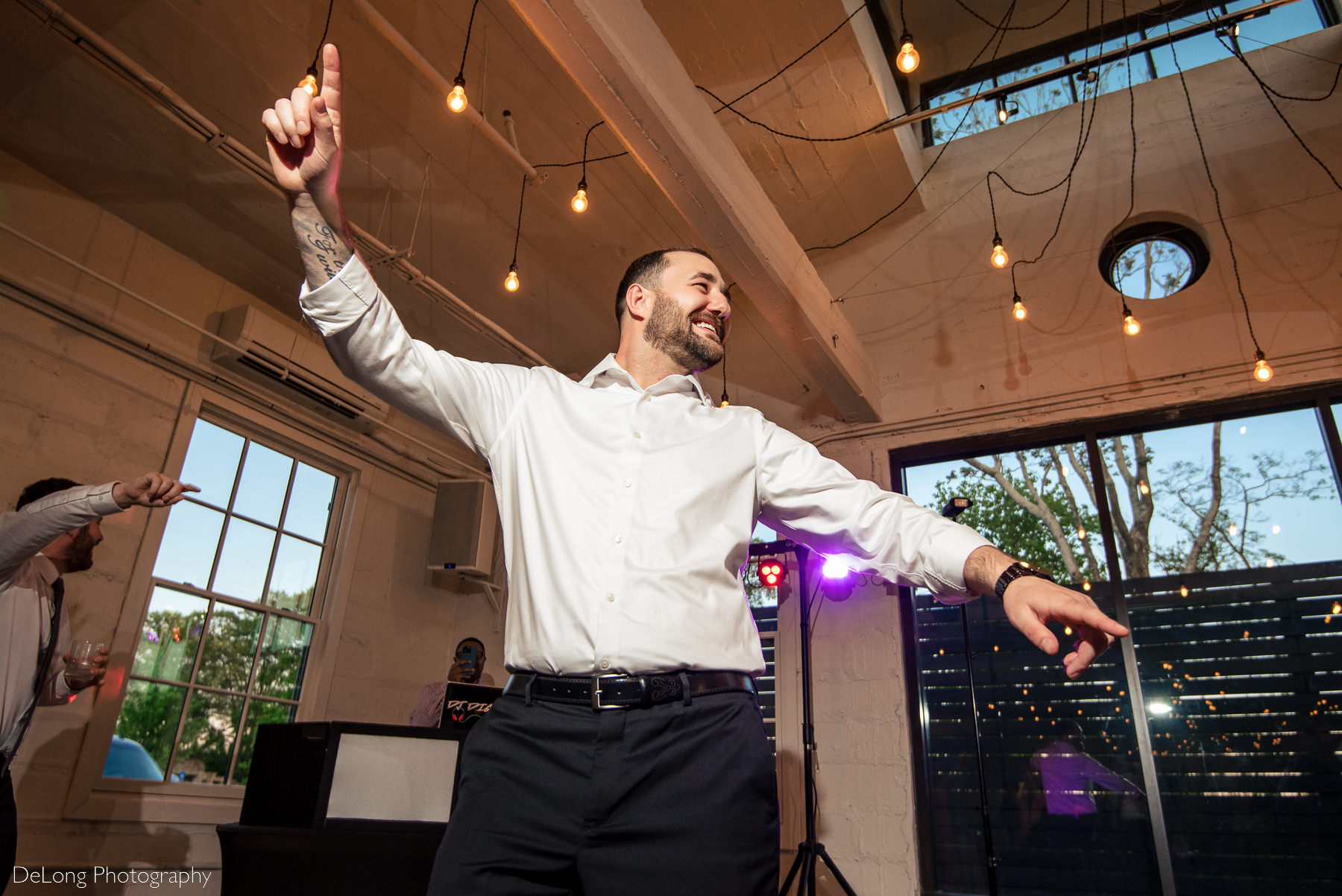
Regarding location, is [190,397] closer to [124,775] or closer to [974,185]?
[124,775]

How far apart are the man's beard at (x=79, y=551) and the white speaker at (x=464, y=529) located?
96.1 inches

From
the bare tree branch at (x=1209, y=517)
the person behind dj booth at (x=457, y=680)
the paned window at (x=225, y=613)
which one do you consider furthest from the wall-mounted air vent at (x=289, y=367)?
the bare tree branch at (x=1209, y=517)

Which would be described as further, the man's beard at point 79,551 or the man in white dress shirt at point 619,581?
the man's beard at point 79,551

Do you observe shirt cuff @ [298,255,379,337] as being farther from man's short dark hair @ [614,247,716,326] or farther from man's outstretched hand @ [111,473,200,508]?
man's outstretched hand @ [111,473,200,508]

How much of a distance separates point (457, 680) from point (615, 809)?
4.18 metres

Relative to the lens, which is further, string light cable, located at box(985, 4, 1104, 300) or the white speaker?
the white speaker

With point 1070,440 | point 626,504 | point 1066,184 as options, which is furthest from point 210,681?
point 1066,184

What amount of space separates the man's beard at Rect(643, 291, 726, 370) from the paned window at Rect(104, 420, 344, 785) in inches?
133

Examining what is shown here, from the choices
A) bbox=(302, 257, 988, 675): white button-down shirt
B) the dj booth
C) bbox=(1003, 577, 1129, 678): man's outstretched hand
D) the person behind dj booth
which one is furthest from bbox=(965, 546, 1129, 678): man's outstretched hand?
the person behind dj booth

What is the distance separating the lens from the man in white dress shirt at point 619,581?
96 centimetres

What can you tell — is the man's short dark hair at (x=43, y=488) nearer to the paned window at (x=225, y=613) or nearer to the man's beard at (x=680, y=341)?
the paned window at (x=225, y=613)

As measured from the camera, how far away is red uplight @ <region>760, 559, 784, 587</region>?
15.9 feet

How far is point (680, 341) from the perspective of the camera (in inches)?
60.6

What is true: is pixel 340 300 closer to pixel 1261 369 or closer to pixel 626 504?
pixel 626 504
